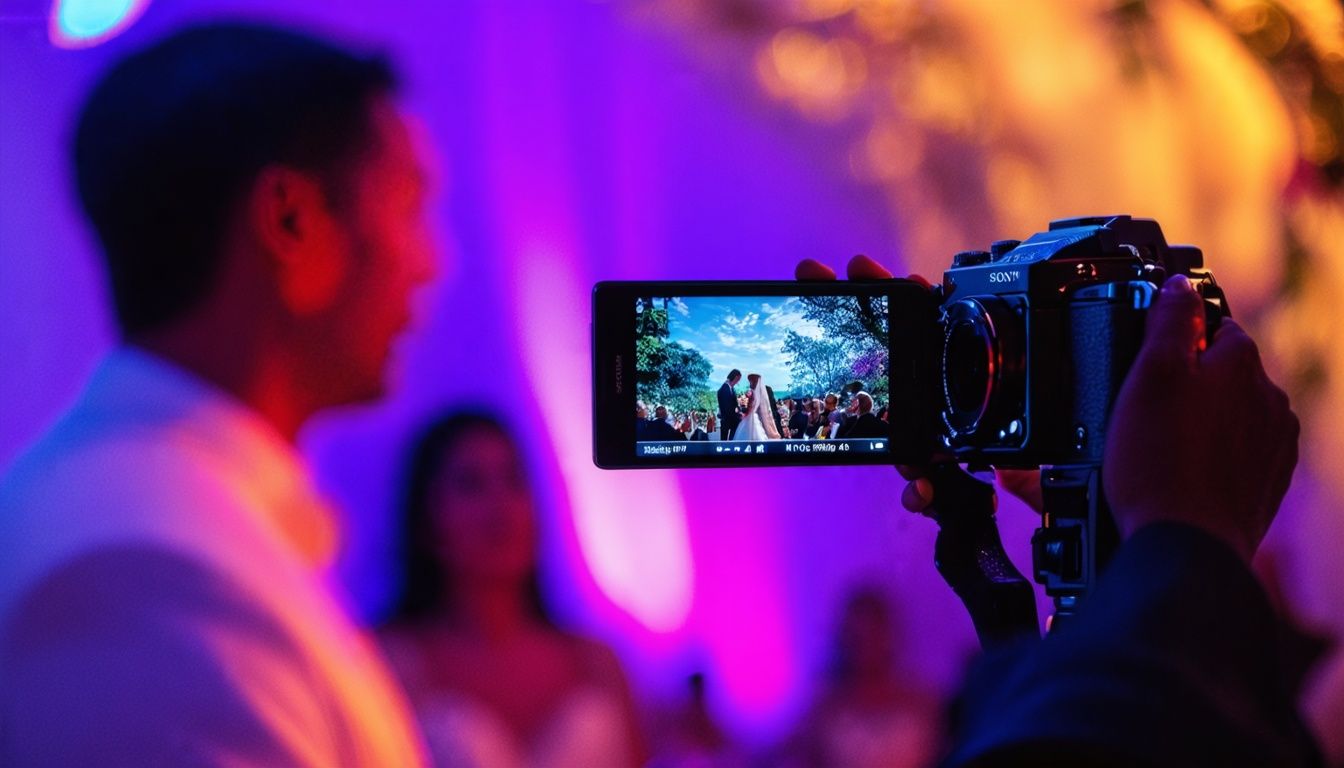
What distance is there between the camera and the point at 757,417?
3.86ft

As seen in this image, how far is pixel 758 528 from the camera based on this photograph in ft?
7.18

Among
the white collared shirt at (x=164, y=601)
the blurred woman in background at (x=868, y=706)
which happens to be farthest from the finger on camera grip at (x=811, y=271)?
the blurred woman in background at (x=868, y=706)

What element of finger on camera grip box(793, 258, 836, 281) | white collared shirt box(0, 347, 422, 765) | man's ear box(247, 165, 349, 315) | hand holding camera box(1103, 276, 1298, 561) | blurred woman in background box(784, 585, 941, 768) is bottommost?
blurred woman in background box(784, 585, 941, 768)

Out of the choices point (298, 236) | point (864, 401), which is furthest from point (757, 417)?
point (298, 236)

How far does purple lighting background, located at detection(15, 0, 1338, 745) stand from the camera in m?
1.86

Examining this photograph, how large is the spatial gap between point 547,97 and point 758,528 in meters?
0.84

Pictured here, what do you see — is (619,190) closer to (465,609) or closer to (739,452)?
(465,609)

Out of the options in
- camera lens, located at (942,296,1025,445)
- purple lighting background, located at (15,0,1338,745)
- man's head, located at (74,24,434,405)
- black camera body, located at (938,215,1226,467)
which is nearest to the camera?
black camera body, located at (938,215,1226,467)

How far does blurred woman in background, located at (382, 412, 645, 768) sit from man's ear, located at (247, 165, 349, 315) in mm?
290

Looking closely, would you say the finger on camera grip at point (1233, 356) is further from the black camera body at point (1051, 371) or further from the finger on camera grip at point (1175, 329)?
the black camera body at point (1051, 371)

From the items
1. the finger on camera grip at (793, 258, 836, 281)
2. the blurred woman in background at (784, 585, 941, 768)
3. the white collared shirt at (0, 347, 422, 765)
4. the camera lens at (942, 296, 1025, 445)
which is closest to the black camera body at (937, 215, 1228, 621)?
the camera lens at (942, 296, 1025, 445)

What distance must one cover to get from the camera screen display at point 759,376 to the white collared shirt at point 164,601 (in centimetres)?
71

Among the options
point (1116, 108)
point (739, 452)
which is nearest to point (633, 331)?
point (739, 452)

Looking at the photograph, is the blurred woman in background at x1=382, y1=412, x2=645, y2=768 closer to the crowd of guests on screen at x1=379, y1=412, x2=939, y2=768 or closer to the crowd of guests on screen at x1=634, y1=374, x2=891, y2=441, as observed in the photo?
the crowd of guests on screen at x1=379, y1=412, x2=939, y2=768
